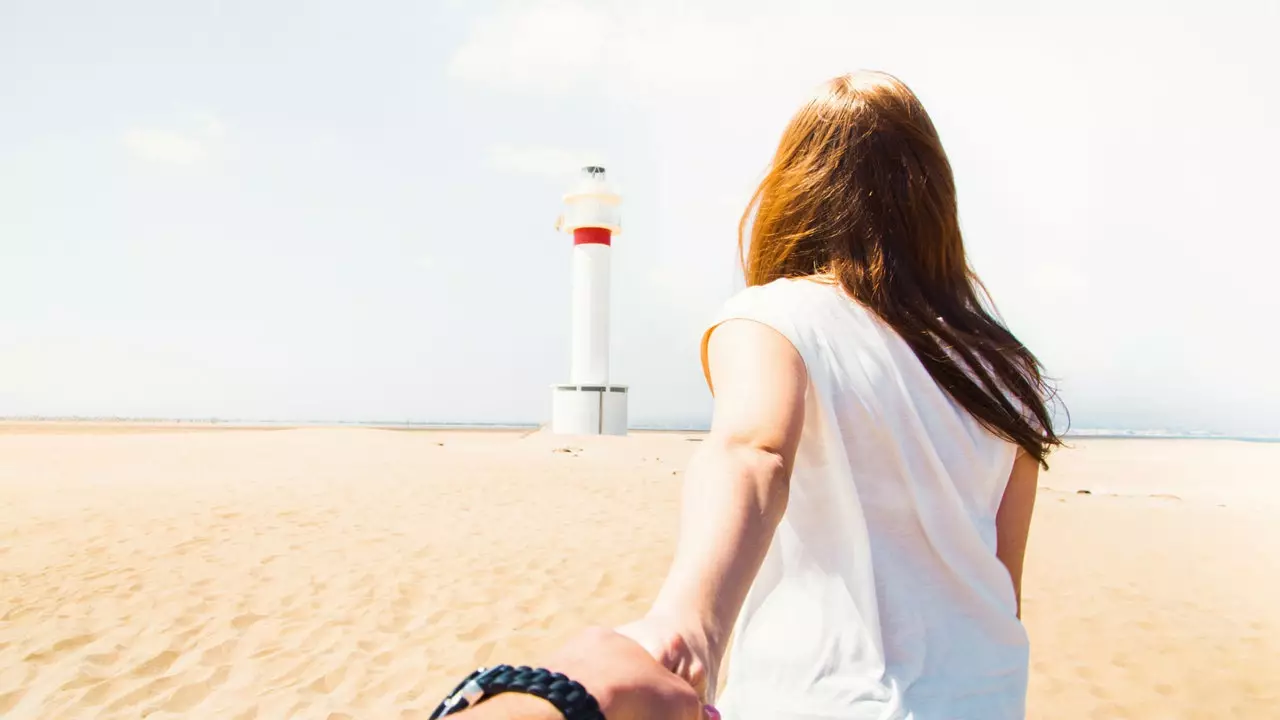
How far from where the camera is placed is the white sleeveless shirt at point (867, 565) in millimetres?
1069

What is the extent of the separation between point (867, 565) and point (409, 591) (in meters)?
6.88

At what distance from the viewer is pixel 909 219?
1.27m

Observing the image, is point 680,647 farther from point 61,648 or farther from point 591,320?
point 591,320

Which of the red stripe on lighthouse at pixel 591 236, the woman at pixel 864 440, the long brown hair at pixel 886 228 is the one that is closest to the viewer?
the woman at pixel 864 440

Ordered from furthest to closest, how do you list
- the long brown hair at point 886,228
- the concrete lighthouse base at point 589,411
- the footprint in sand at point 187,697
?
the concrete lighthouse base at point 589,411, the footprint in sand at point 187,697, the long brown hair at point 886,228

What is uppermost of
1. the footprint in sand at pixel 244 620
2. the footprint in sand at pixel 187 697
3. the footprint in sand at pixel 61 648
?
the footprint in sand at pixel 244 620

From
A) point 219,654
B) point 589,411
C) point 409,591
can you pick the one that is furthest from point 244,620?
point 589,411

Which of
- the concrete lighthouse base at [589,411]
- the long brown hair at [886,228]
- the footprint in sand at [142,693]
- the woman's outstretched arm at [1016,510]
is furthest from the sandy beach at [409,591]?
the concrete lighthouse base at [589,411]

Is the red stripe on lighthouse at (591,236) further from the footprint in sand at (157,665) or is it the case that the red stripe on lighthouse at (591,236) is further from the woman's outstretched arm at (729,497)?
the woman's outstretched arm at (729,497)

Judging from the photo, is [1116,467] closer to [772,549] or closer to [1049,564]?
[1049,564]

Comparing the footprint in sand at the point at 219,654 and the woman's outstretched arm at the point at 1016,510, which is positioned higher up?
the woman's outstretched arm at the point at 1016,510

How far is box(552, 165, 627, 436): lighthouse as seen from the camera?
2366 cm

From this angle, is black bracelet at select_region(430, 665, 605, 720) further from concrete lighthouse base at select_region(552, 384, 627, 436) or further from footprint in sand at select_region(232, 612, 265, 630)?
concrete lighthouse base at select_region(552, 384, 627, 436)

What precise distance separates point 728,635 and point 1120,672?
21.0ft
